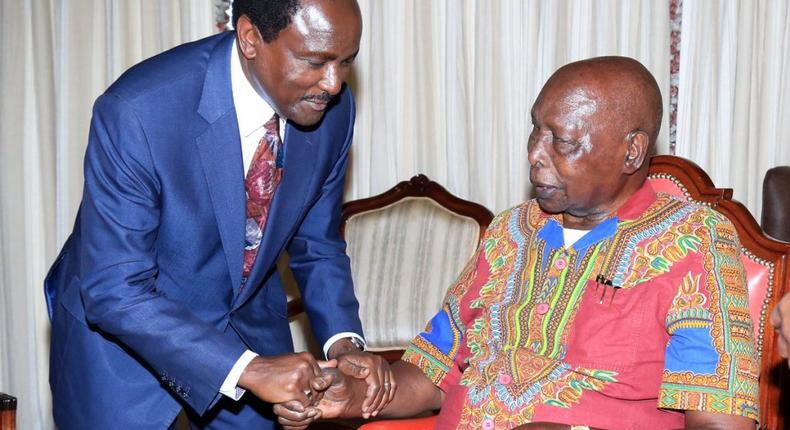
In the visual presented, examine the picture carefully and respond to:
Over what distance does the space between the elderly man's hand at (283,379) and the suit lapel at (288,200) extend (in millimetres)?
315

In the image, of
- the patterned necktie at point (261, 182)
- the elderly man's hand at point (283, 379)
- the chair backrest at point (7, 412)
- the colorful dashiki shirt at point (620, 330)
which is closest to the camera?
the chair backrest at point (7, 412)

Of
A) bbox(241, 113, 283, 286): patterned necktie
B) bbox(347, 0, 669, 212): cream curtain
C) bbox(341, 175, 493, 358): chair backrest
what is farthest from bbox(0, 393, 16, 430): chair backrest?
bbox(347, 0, 669, 212): cream curtain

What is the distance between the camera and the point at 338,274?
305cm

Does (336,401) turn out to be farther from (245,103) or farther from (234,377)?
(245,103)

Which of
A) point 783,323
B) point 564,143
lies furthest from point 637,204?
point 783,323

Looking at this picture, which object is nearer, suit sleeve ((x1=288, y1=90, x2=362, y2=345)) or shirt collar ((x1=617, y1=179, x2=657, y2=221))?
shirt collar ((x1=617, y1=179, x2=657, y2=221))

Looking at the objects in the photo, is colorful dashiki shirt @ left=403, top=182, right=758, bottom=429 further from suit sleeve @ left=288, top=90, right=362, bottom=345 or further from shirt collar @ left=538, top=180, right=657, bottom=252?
suit sleeve @ left=288, top=90, right=362, bottom=345

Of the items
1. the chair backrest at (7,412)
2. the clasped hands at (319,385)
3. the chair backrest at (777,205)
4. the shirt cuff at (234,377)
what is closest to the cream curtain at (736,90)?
the chair backrest at (777,205)

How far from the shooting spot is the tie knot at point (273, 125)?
108 inches

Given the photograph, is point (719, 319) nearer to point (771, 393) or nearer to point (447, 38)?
point (771, 393)

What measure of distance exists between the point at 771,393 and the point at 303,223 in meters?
1.54

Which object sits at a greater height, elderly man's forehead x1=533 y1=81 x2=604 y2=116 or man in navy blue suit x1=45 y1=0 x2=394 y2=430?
elderly man's forehead x1=533 y1=81 x2=604 y2=116

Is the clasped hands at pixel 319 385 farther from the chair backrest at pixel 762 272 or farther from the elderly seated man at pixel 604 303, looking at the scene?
the chair backrest at pixel 762 272

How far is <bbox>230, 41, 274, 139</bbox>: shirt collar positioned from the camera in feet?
8.86
